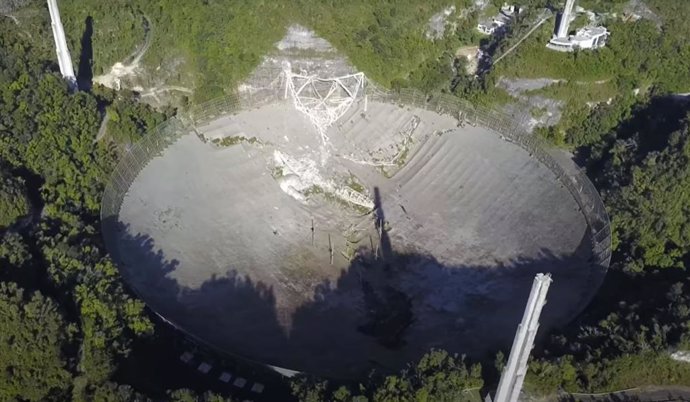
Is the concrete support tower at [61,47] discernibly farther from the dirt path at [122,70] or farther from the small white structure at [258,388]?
the small white structure at [258,388]

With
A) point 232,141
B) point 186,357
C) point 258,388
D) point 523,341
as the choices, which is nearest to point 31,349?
point 186,357

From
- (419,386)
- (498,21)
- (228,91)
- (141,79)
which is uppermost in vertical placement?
(498,21)

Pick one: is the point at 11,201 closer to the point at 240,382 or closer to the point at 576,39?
the point at 240,382

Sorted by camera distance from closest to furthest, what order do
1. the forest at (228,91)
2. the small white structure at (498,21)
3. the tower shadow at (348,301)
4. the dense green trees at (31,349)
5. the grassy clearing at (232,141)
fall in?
the dense green trees at (31,349)
the forest at (228,91)
the tower shadow at (348,301)
the grassy clearing at (232,141)
the small white structure at (498,21)

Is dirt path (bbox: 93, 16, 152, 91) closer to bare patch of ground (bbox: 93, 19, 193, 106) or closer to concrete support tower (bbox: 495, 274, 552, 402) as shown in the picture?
bare patch of ground (bbox: 93, 19, 193, 106)

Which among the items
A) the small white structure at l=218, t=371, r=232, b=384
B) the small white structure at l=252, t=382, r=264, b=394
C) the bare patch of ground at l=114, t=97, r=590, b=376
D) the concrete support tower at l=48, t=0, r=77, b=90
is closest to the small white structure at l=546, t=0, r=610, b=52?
the bare patch of ground at l=114, t=97, r=590, b=376

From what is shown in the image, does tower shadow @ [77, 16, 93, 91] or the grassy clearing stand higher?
tower shadow @ [77, 16, 93, 91]

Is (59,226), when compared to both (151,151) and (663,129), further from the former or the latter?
(663,129)

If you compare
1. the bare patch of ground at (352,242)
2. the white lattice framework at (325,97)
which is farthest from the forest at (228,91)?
the white lattice framework at (325,97)
